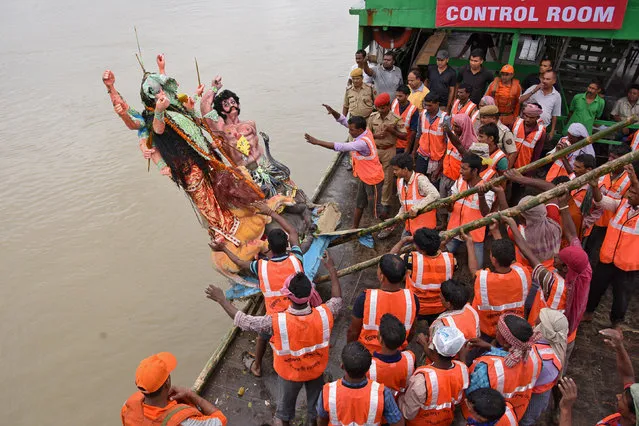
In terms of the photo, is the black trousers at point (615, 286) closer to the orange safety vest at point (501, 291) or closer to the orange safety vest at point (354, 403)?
the orange safety vest at point (501, 291)

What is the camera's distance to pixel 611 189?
4.39m

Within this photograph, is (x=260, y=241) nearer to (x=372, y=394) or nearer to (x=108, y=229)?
(x=372, y=394)

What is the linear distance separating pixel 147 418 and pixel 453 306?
2.10 metres

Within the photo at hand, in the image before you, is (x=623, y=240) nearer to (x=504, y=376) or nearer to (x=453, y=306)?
(x=453, y=306)

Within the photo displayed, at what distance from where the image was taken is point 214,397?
3908mm

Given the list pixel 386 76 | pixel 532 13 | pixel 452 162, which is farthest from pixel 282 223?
pixel 532 13

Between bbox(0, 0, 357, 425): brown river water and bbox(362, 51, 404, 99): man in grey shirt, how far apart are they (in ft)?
10.9

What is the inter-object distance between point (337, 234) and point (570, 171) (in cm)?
276

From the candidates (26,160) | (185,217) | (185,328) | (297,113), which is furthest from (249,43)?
(185,328)

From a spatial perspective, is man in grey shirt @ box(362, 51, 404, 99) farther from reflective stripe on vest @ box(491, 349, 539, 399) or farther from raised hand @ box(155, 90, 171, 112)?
reflective stripe on vest @ box(491, 349, 539, 399)

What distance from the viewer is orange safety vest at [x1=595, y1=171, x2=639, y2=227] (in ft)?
14.0

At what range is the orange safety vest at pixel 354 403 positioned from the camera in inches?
99.3

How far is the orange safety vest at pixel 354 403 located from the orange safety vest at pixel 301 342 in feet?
1.54

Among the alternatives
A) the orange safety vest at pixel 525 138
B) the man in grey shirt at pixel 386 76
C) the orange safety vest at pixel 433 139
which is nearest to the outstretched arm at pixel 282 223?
the orange safety vest at pixel 433 139
